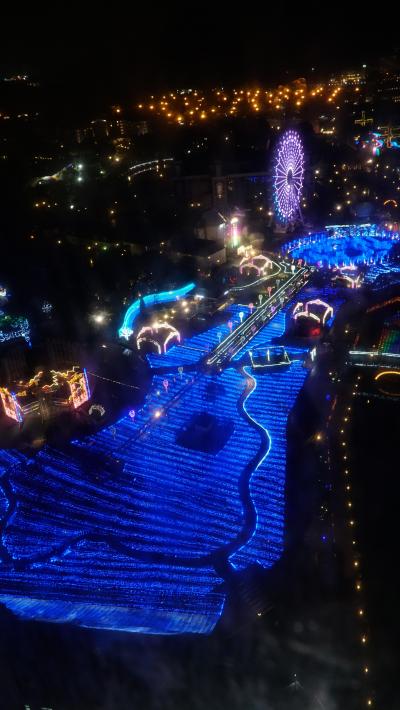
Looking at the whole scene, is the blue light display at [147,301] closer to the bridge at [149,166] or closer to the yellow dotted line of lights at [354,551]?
the yellow dotted line of lights at [354,551]

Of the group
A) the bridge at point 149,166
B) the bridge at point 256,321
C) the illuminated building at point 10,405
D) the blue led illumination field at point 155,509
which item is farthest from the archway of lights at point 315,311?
the bridge at point 149,166

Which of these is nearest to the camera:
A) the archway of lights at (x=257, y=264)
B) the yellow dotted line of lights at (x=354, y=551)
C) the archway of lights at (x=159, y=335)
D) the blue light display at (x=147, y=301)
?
the yellow dotted line of lights at (x=354, y=551)

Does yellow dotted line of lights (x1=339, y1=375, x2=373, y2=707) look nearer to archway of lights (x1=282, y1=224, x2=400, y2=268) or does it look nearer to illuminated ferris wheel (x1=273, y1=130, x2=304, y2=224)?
archway of lights (x1=282, y1=224, x2=400, y2=268)

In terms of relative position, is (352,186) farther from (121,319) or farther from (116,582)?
(116,582)

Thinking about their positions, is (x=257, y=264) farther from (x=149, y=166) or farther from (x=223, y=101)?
(x=223, y=101)

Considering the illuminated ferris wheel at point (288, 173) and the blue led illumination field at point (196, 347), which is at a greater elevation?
the illuminated ferris wheel at point (288, 173)

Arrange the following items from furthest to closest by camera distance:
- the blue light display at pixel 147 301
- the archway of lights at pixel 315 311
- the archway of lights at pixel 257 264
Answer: the archway of lights at pixel 257 264, the blue light display at pixel 147 301, the archway of lights at pixel 315 311

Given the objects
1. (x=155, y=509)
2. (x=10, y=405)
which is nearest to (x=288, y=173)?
(x=10, y=405)

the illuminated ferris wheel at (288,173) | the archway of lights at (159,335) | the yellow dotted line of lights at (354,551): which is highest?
the illuminated ferris wheel at (288,173)
